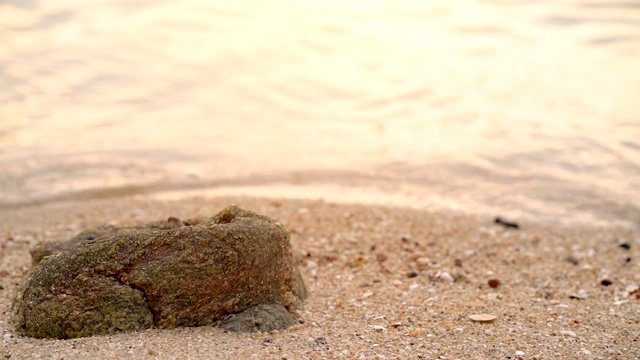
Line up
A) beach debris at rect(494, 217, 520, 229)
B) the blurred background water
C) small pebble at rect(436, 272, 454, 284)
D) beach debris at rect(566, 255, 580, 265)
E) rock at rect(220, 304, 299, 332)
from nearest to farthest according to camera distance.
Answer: rock at rect(220, 304, 299, 332) < small pebble at rect(436, 272, 454, 284) < beach debris at rect(566, 255, 580, 265) < beach debris at rect(494, 217, 520, 229) < the blurred background water

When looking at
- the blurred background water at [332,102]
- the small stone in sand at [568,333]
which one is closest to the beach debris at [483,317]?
the small stone in sand at [568,333]

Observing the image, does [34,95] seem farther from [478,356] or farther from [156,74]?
[478,356]

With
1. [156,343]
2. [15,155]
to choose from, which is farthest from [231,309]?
[15,155]

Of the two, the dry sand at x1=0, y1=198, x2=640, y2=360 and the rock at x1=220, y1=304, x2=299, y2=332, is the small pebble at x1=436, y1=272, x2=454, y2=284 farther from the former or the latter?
the rock at x1=220, y1=304, x2=299, y2=332

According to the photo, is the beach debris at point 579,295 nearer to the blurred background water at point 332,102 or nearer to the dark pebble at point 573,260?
the dark pebble at point 573,260

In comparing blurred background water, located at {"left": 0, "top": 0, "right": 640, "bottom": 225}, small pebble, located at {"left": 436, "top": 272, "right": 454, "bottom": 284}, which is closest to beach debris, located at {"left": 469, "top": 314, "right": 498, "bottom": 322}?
small pebble, located at {"left": 436, "top": 272, "right": 454, "bottom": 284}

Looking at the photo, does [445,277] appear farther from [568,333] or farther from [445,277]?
[568,333]

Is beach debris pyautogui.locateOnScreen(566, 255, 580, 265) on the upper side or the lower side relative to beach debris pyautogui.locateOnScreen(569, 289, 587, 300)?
lower
